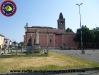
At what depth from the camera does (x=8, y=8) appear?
30.6 feet

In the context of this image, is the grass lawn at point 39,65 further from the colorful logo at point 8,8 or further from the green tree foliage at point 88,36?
the green tree foliage at point 88,36

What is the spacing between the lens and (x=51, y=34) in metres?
65.7

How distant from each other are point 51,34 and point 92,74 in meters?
57.8

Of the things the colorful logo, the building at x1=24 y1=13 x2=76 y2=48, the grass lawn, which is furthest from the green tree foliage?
the colorful logo

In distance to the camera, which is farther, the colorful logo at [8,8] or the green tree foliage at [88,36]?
the green tree foliage at [88,36]

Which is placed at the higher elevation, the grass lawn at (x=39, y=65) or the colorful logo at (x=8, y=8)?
the colorful logo at (x=8, y=8)

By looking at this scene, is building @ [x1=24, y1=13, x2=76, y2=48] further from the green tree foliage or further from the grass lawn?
the grass lawn

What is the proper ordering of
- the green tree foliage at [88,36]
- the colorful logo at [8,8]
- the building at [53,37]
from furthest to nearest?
1. the building at [53,37]
2. the green tree foliage at [88,36]
3. the colorful logo at [8,8]

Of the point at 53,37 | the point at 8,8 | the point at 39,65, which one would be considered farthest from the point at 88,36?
the point at 8,8

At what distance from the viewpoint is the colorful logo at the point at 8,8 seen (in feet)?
29.9

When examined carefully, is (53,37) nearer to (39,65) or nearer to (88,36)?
(88,36)

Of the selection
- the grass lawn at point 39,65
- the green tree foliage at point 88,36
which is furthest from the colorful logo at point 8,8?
the green tree foliage at point 88,36

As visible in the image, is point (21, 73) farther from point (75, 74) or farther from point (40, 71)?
point (75, 74)

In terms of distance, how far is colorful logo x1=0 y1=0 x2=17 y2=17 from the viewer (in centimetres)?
912
